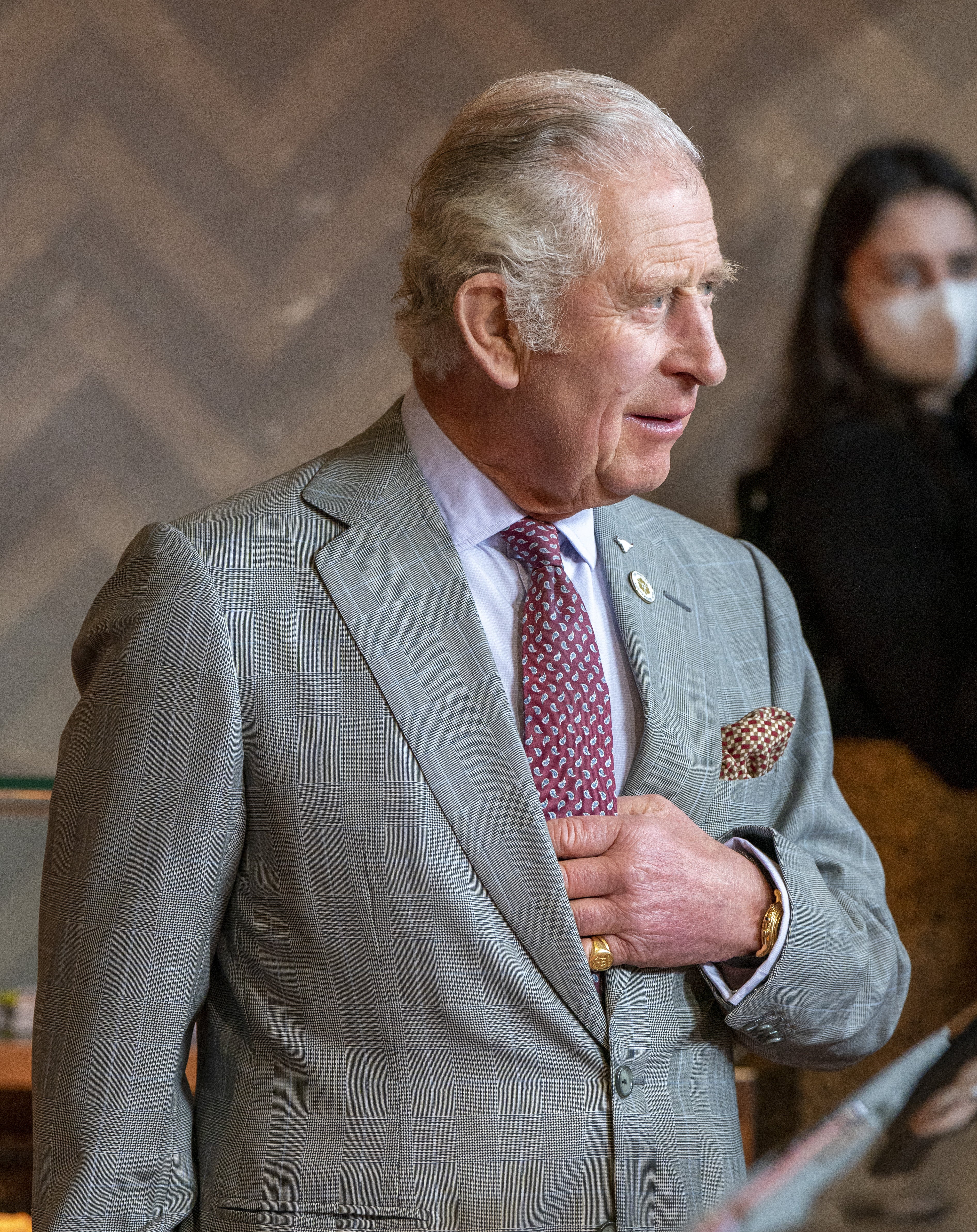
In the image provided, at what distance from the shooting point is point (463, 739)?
1290 mm

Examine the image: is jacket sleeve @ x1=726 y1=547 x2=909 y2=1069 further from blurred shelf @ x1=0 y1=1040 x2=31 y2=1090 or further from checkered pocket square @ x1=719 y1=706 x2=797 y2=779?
blurred shelf @ x1=0 y1=1040 x2=31 y2=1090

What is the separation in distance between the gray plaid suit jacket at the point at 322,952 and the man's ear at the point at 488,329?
24 cm

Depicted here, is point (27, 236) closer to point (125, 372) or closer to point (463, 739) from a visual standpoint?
point (125, 372)

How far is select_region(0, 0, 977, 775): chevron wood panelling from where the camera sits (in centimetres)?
245

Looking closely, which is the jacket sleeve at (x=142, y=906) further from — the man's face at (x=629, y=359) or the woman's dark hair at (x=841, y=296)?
the woman's dark hair at (x=841, y=296)

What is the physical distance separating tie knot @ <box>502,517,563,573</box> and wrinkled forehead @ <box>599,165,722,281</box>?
0.28 meters

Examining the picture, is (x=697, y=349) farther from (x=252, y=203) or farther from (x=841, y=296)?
(x=252, y=203)

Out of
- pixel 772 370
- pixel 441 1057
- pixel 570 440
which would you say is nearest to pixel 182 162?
pixel 772 370

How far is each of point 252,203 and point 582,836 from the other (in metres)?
1.66

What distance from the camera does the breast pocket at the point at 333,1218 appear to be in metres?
1.21

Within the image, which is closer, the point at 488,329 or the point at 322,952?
the point at 322,952

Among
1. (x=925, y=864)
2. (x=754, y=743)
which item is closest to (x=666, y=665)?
(x=754, y=743)

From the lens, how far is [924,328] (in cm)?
229

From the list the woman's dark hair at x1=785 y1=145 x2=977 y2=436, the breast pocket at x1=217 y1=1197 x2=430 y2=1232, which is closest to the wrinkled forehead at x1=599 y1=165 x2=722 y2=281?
the breast pocket at x1=217 y1=1197 x2=430 y2=1232
